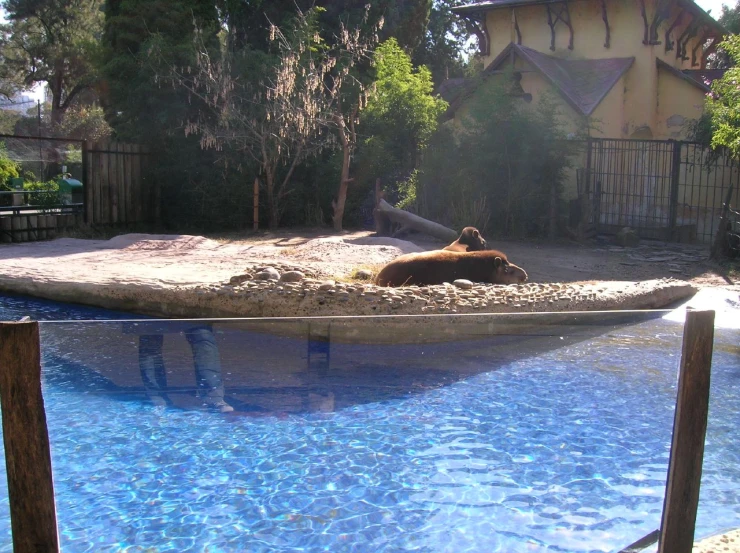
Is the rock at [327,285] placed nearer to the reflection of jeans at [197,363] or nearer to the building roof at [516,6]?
the reflection of jeans at [197,363]

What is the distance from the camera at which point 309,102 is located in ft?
48.8

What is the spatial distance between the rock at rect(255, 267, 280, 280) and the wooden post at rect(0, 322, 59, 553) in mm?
5413

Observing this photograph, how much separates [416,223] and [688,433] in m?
11.3

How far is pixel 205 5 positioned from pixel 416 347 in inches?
532

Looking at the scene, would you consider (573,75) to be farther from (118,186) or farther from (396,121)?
(118,186)

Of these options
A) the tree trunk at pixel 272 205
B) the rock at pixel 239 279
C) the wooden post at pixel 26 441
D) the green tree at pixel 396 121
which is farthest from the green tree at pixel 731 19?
the wooden post at pixel 26 441

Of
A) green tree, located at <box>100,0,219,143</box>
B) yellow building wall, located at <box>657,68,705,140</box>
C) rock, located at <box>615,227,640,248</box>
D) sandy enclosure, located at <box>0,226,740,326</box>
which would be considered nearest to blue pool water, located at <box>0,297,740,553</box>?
sandy enclosure, located at <box>0,226,740,326</box>

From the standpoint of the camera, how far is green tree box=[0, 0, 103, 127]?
98.1 ft

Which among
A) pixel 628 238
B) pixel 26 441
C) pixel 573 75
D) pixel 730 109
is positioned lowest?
pixel 26 441

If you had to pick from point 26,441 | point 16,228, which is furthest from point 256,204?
point 26,441

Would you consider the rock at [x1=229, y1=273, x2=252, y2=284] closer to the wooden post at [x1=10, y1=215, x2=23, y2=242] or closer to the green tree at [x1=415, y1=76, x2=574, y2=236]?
the wooden post at [x1=10, y1=215, x2=23, y2=242]

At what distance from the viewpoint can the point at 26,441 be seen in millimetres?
2510

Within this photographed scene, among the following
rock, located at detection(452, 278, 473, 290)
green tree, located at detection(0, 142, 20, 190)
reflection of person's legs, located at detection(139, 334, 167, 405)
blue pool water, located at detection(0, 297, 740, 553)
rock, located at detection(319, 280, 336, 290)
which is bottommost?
blue pool water, located at detection(0, 297, 740, 553)

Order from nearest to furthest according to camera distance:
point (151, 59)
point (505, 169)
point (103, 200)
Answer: point (505, 169) → point (103, 200) → point (151, 59)
